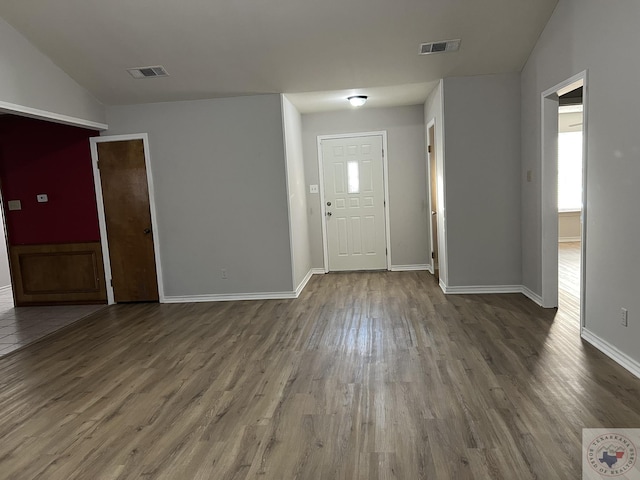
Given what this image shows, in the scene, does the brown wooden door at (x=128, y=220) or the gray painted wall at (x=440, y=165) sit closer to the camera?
the gray painted wall at (x=440, y=165)

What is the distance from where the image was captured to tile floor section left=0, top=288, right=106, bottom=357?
4438 mm

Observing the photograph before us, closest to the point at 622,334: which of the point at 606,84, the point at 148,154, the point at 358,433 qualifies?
the point at 606,84

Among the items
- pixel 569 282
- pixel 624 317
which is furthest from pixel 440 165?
pixel 624 317

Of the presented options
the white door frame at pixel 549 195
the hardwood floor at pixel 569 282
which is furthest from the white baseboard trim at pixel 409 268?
the white door frame at pixel 549 195

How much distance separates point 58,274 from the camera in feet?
18.9

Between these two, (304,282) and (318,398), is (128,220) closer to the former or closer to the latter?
(304,282)

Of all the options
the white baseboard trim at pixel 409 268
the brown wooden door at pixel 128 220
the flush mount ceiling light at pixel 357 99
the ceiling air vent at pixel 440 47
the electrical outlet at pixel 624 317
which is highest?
the ceiling air vent at pixel 440 47

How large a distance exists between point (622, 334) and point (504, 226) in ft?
7.00

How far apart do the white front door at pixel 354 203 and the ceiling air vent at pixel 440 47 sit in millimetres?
2219

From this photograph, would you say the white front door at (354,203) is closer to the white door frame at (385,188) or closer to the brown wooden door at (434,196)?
the white door frame at (385,188)

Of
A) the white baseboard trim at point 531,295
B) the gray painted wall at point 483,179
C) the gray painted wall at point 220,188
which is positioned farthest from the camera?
the gray painted wall at point 220,188

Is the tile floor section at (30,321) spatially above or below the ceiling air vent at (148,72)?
below

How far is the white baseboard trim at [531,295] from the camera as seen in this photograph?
4586 millimetres

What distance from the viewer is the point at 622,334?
307cm
